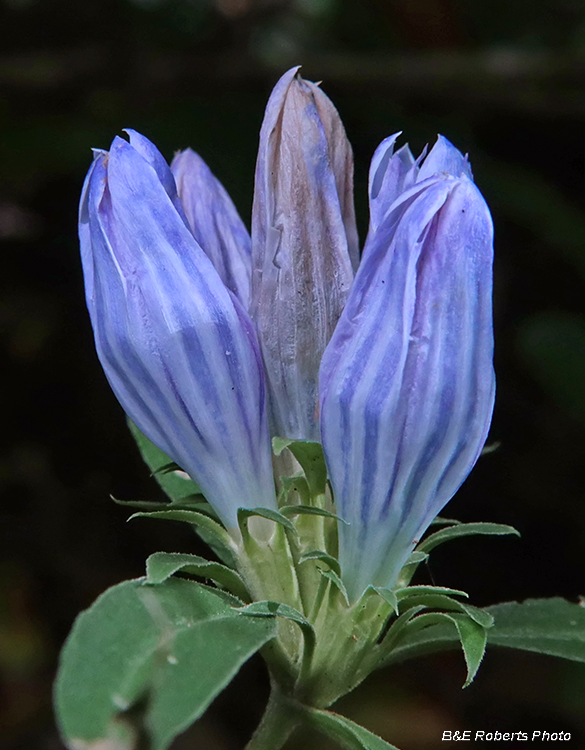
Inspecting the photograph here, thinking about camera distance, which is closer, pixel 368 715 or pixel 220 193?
pixel 220 193

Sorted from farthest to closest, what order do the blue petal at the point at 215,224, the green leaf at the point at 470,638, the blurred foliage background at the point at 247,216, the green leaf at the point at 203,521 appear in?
the blurred foliage background at the point at 247,216, the blue petal at the point at 215,224, the green leaf at the point at 203,521, the green leaf at the point at 470,638

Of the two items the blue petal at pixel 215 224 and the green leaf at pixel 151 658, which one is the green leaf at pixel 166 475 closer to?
the blue petal at pixel 215 224

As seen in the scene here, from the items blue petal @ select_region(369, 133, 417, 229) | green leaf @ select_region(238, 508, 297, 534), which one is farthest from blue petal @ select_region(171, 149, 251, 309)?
green leaf @ select_region(238, 508, 297, 534)

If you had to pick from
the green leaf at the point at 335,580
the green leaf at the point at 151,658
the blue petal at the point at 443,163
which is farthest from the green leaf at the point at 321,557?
the blue petal at the point at 443,163

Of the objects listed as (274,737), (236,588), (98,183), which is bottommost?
(274,737)

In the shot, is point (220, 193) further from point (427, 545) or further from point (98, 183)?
point (427, 545)

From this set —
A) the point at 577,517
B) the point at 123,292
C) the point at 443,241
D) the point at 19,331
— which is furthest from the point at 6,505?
the point at 443,241

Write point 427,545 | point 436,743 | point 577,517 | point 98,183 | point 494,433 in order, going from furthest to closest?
1. point 494,433
2. point 577,517
3. point 436,743
4. point 427,545
5. point 98,183
